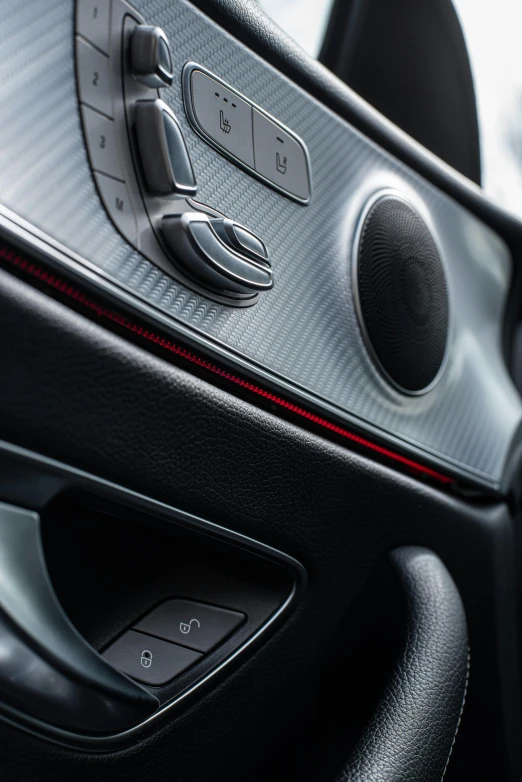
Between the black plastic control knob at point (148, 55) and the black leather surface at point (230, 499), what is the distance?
0.18 metres

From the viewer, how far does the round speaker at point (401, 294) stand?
0.73 metres

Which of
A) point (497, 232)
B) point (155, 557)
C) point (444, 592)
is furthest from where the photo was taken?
point (497, 232)

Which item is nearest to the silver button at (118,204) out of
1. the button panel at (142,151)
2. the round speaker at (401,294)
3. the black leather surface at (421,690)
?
the button panel at (142,151)

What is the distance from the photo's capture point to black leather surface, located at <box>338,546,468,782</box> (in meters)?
0.62

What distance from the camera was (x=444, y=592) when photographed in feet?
2.41

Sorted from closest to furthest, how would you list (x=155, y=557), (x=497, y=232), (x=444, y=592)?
(x=155, y=557) → (x=444, y=592) → (x=497, y=232)

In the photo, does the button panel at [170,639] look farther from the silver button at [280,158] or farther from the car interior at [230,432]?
the silver button at [280,158]

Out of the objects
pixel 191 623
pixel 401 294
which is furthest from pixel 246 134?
pixel 191 623

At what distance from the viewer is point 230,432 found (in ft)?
1.86

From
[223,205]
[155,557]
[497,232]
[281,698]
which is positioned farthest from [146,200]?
[497,232]

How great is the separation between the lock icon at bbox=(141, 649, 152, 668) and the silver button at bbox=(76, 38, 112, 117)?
382mm

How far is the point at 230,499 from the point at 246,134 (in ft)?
0.96

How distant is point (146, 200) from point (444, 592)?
0.47 meters

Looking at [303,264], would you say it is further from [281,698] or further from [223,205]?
[281,698]
